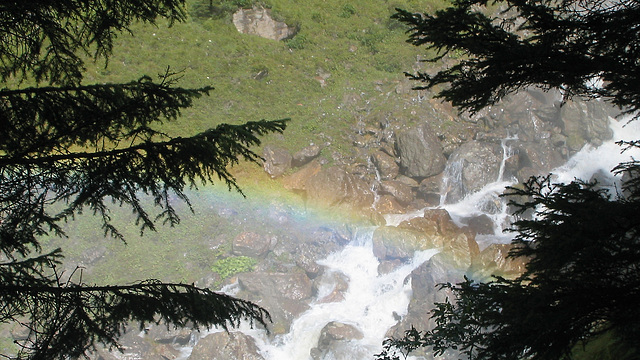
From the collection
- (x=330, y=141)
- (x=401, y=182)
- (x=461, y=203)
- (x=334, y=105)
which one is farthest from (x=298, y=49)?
(x=461, y=203)

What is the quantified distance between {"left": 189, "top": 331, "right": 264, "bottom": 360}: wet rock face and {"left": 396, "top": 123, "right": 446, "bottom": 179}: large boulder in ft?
26.3

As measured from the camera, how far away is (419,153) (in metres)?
14.0

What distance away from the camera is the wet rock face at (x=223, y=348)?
9539mm

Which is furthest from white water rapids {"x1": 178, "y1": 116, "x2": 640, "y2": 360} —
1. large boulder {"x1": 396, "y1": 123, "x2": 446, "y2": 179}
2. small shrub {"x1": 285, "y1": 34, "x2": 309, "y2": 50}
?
small shrub {"x1": 285, "y1": 34, "x2": 309, "y2": 50}

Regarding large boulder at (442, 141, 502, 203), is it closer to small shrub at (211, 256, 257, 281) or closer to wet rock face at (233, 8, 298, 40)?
small shrub at (211, 256, 257, 281)

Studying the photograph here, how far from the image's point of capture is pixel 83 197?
258cm

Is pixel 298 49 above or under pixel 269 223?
above

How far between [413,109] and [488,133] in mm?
3051

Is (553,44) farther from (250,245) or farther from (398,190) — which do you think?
(398,190)

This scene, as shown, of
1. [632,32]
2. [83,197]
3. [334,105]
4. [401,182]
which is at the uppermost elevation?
[334,105]

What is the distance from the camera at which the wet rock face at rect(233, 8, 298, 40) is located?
1841 centimetres

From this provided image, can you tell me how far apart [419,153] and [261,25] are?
33.5ft

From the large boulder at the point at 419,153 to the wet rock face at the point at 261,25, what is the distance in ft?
28.0

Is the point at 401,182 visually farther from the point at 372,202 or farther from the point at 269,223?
the point at 269,223
